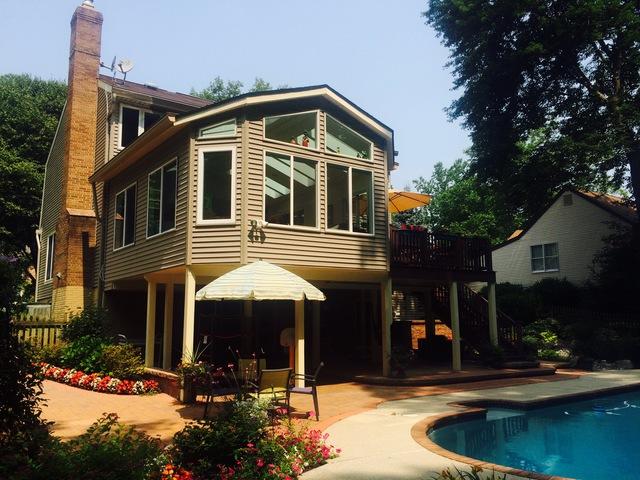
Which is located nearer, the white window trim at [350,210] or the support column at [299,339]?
the support column at [299,339]

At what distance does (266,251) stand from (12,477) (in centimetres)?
791

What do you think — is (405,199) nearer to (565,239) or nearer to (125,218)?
(125,218)

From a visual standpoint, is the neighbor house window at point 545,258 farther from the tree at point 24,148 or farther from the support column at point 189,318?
the tree at point 24,148

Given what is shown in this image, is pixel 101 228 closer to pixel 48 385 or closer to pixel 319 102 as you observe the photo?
pixel 48 385

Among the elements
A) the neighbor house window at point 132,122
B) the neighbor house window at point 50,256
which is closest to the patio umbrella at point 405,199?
the neighbor house window at point 132,122

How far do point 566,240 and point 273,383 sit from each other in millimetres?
23438

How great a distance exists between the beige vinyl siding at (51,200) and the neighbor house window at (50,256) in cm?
23

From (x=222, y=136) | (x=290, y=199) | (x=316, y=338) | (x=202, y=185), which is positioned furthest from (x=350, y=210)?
(x=316, y=338)

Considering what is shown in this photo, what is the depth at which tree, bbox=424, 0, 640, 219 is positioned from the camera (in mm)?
22047

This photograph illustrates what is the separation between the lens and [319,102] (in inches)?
533

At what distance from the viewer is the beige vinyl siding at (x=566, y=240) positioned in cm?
2617

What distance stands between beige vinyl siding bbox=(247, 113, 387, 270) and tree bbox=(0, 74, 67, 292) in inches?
906

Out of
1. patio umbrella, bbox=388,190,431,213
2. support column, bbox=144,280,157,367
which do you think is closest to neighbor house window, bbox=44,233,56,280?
support column, bbox=144,280,157,367

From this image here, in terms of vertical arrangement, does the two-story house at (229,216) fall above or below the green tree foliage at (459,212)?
below
